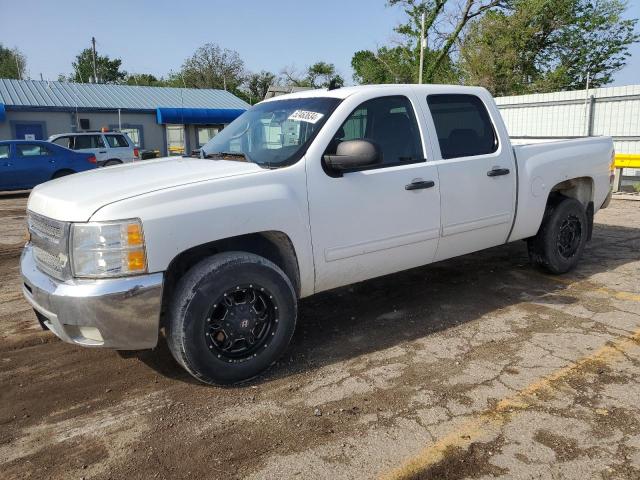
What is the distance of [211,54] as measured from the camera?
6066 centimetres

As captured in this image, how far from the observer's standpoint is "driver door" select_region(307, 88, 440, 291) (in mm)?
3697

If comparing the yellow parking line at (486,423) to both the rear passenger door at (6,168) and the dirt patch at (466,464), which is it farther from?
the rear passenger door at (6,168)

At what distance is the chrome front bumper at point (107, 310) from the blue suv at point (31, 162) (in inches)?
538

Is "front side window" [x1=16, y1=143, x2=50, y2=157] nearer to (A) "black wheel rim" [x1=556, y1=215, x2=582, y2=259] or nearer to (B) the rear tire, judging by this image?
(B) the rear tire

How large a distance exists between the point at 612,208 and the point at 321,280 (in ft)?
29.3

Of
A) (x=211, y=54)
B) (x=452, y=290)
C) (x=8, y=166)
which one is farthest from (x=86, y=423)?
(x=211, y=54)

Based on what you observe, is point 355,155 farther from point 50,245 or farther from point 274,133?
point 50,245

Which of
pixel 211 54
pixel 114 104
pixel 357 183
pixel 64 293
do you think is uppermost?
pixel 211 54

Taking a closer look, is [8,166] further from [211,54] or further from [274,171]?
[211,54]

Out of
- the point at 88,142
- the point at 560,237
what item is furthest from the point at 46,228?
the point at 88,142

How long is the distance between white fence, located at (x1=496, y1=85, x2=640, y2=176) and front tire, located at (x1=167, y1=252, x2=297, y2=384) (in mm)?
11651

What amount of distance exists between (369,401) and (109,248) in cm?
176

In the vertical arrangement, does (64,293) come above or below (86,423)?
above

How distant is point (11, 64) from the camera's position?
70875 millimetres
